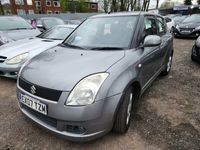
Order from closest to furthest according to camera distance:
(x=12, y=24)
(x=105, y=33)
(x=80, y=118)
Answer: (x=80, y=118) → (x=105, y=33) → (x=12, y=24)

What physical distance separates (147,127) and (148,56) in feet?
3.57

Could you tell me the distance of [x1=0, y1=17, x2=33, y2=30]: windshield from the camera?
6.37 metres

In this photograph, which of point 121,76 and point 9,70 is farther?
point 9,70

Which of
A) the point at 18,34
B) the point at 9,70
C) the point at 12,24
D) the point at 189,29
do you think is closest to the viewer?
the point at 9,70

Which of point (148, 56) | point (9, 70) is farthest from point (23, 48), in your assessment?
point (148, 56)

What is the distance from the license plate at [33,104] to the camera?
2135 millimetres

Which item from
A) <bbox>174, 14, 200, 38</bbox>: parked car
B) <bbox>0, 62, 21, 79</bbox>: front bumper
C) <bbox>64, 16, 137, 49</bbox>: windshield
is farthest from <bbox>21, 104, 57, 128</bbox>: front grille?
<bbox>174, 14, 200, 38</bbox>: parked car

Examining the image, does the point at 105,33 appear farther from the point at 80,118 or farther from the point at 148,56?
the point at 80,118

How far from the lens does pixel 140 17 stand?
10.3ft

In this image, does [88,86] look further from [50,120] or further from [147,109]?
[147,109]

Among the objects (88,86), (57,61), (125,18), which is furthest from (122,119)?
(125,18)

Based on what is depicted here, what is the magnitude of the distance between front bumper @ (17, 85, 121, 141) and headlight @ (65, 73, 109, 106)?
5cm

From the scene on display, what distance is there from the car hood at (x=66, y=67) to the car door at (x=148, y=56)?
1.58ft

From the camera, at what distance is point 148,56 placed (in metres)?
3.09
